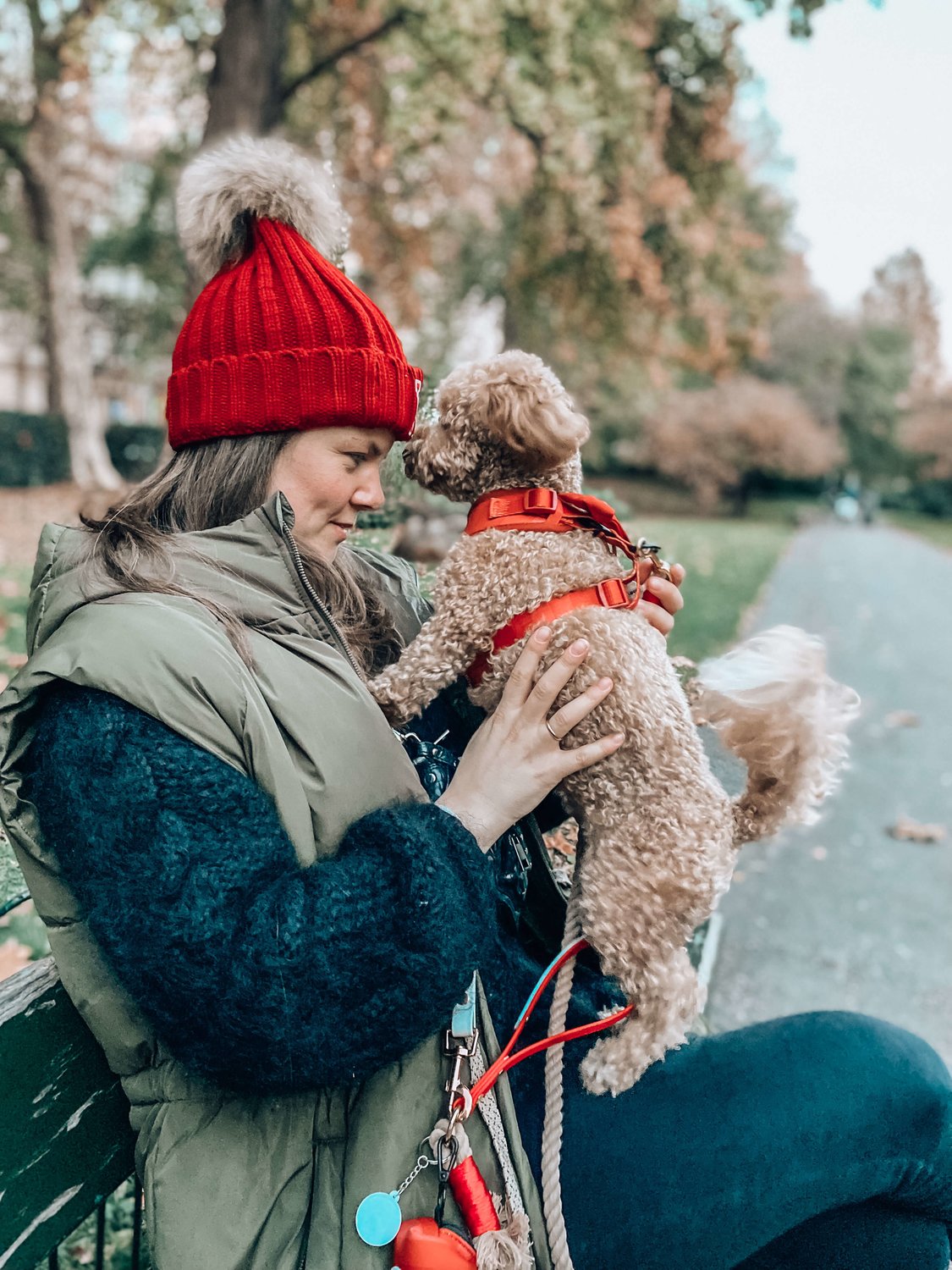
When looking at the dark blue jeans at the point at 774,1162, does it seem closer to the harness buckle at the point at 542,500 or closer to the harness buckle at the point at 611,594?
the harness buckle at the point at 611,594

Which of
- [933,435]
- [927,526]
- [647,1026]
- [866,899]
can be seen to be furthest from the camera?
[933,435]

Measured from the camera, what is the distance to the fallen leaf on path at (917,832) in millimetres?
5684

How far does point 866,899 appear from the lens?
4.95m

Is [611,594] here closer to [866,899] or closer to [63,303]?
[866,899]

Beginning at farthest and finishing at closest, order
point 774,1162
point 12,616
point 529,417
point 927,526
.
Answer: point 927,526, point 12,616, point 529,417, point 774,1162

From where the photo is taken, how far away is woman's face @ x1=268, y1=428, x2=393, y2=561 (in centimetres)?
174

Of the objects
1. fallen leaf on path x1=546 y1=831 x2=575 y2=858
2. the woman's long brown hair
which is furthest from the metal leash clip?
fallen leaf on path x1=546 y1=831 x2=575 y2=858

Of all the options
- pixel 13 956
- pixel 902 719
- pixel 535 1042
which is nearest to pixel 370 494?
pixel 535 1042

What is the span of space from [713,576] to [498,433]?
13550mm

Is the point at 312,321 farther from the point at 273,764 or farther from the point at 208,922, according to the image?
the point at 208,922

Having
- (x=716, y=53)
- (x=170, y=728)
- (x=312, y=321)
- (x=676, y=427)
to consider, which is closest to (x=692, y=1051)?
(x=170, y=728)

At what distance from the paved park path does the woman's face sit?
2164 millimetres

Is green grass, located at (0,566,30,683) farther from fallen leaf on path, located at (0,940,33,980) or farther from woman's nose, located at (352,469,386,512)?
woman's nose, located at (352,469,386,512)

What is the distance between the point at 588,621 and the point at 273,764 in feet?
2.44
